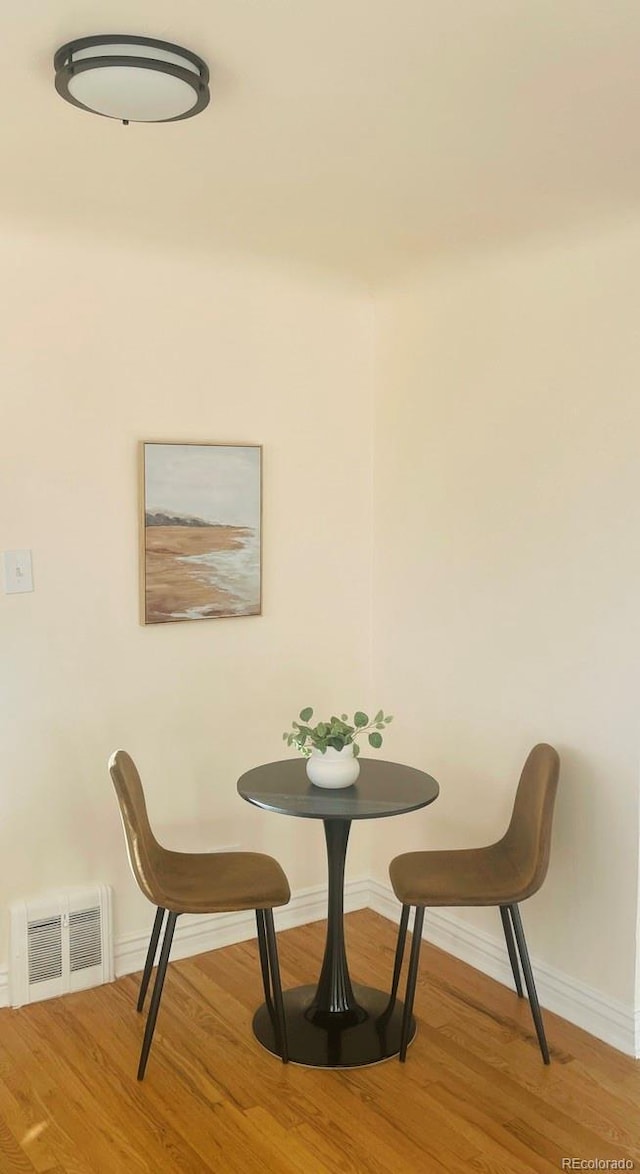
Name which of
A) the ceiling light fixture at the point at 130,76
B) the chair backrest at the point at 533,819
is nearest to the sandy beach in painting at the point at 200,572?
the chair backrest at the point at 533,819

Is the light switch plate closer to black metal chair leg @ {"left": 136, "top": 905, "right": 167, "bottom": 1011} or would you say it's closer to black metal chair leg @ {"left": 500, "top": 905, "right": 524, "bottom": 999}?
black metal chair leg @ {"left": 136, "top": 905, "right": 167, "bottom": 1011}

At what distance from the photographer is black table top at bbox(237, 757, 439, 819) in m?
2.87

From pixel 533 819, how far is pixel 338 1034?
86cm

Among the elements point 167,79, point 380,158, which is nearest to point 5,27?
point 167,79

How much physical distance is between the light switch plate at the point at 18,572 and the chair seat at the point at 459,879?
4.70 feet

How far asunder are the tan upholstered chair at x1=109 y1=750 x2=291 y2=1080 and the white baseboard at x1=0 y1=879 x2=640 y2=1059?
46cm

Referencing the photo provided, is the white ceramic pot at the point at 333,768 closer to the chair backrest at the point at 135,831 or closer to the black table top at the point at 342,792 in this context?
the black table top at the point at 342,792

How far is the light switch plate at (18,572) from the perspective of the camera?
10.4 feet

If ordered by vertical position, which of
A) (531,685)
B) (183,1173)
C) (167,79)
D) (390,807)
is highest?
(167,79)

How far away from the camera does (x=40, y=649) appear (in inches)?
127

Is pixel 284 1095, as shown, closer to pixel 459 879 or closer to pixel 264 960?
pixel 264 960

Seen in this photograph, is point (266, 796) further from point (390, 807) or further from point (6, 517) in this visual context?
point (6, 517)

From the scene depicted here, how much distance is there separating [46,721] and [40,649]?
0.24m

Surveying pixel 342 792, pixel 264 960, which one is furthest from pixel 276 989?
pixel 342 792
